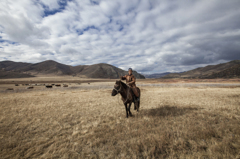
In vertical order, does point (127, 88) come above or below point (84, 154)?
above

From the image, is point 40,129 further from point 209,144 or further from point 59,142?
point 209,144

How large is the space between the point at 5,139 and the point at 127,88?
7.12m

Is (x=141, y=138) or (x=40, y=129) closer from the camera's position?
(x=141, y=138)

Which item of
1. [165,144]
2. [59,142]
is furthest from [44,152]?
[165,144]

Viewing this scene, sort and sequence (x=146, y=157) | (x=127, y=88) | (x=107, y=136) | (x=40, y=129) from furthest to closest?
1. (x=127, y=88)
2. (x=40, y=129)
3. (x=107, y=136)
4. (x=146, y=157)

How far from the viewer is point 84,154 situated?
13.0 ft

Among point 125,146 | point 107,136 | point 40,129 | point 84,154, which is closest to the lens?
point 84,154

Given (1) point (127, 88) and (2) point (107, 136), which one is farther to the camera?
(1) point (127, 88)

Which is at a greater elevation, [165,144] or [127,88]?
[127,88]

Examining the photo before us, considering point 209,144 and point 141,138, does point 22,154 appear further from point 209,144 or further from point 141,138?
point 209,144

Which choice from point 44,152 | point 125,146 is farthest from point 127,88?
point 44,152

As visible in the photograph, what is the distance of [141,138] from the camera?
475 cm

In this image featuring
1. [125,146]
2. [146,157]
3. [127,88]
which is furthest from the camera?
[127,88]

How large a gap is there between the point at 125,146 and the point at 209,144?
3.40m
